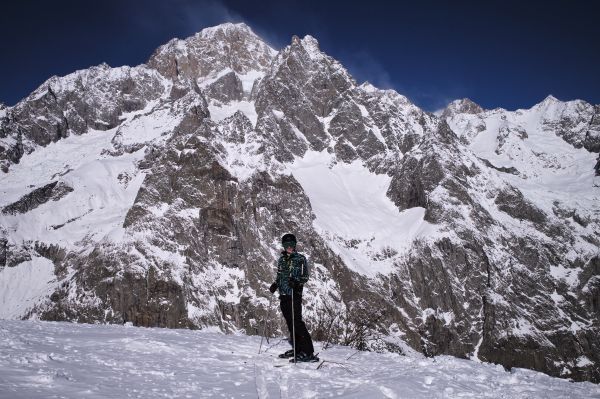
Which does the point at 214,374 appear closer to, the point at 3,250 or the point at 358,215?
the point at 358,215

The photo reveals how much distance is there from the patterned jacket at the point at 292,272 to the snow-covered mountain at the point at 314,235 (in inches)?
2985

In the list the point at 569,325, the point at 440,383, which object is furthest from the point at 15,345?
the point at 569,325

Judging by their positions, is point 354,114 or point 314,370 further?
point 354,114

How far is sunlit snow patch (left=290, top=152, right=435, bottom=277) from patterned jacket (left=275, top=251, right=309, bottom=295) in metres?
110

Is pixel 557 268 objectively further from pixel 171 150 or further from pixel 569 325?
pixel 171 150

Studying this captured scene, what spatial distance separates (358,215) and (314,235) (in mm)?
23402

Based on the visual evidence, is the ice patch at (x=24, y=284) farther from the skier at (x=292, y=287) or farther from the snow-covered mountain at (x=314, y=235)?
the skier at (x=292, y=287)

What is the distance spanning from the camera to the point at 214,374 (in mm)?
9875

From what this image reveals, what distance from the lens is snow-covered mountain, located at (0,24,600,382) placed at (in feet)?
355

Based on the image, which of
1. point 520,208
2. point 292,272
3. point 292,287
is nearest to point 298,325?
point 292,287

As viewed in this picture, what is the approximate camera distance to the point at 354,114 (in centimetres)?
18325

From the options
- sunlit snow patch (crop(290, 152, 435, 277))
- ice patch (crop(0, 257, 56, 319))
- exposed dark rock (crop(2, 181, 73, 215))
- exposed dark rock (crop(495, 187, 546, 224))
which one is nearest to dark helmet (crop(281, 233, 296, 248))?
sunlit snow patch (crop(290, 152, 435, 277))

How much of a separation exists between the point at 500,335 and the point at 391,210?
45641mm

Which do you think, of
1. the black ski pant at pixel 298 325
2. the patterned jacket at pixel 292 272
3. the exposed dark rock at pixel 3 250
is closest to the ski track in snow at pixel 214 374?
the black ski pant at pixel 298 325
